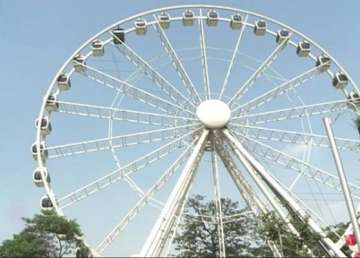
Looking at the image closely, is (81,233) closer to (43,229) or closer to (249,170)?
(43,229)

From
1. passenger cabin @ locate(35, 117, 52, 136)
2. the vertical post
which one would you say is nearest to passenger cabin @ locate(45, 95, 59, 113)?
passenger cabin @ locate(35, 117, 52, 136)

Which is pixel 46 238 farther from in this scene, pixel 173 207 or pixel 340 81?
pixel 340 81

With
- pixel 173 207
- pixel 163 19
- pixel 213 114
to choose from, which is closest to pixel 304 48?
pixel 213 114

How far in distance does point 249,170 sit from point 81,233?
9.36m

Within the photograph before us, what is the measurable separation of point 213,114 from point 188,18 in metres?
6.96

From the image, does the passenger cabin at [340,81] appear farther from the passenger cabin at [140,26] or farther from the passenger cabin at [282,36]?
the passenger cabin at [140,26]

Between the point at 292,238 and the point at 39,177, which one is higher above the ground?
the point at 39,177

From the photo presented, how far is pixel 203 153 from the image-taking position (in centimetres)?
2953

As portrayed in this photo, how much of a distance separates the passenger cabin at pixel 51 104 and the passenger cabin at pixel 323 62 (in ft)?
51.7

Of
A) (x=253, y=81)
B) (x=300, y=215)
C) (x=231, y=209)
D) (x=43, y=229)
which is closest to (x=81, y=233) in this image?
(x=43, y=229)

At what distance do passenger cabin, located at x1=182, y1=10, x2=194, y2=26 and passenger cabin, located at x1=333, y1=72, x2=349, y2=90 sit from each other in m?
9.38

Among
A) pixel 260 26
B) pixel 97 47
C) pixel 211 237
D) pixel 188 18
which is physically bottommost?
pixel 211 237

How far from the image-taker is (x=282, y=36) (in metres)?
32.7

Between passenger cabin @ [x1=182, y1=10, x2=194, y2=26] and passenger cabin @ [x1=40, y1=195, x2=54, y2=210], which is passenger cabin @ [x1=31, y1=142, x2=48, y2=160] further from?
passenger cabin @ [x1=182, y1=10, x2=194, y2=26]
